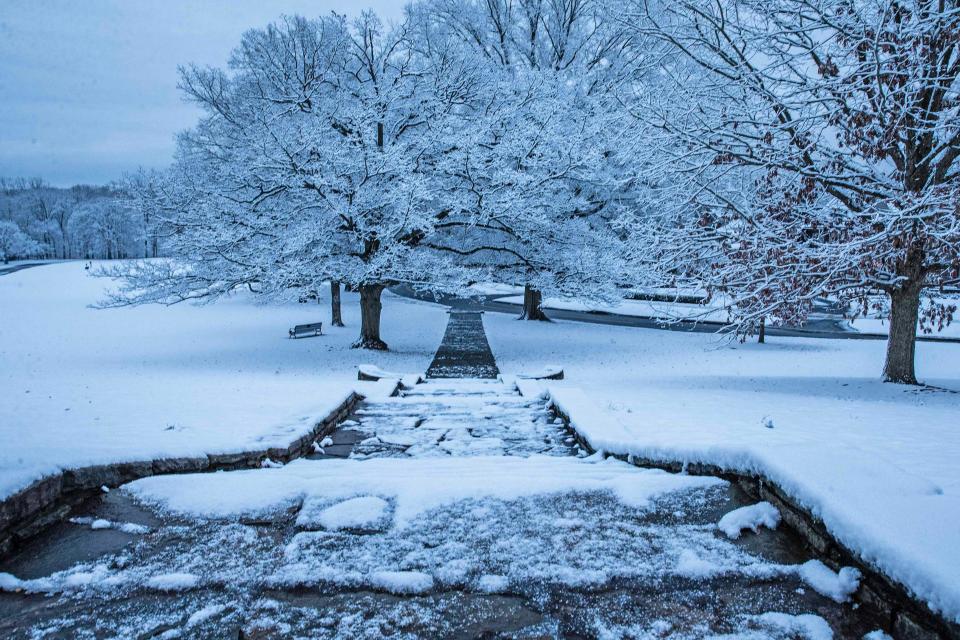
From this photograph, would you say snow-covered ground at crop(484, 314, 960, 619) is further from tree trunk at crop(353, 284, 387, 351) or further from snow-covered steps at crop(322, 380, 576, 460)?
tree trunk at crop(353, 284, 387, 351)

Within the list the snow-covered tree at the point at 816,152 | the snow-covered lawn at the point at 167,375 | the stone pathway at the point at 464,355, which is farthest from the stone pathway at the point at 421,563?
the stone pathway at the point at 464,355

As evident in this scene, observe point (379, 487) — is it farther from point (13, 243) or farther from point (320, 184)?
point (13, 243)

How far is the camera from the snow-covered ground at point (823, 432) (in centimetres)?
246

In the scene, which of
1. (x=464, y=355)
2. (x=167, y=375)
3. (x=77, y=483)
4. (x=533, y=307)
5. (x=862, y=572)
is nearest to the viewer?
(x=862, y=572)

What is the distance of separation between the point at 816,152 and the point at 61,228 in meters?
130

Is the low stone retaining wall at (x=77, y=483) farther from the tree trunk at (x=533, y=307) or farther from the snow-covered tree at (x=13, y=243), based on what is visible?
the snow-covered tree at (x=13, y=243)

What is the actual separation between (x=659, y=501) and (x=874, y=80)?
720 centimetres

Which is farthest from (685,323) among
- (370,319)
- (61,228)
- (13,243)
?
(61,228)

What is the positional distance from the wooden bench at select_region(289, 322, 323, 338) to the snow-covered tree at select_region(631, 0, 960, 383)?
45.1 ft

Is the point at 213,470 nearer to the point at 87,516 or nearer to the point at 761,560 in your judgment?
the point at 87,516

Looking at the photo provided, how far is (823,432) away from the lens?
5.44m

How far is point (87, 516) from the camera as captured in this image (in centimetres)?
347

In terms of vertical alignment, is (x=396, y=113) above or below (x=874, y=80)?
above

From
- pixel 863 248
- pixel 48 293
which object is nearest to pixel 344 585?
pixel 863 248
